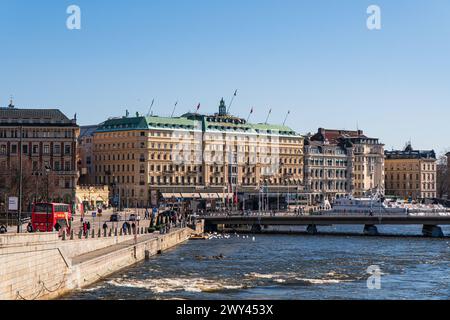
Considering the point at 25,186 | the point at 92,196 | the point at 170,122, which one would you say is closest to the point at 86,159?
the point at 170,122

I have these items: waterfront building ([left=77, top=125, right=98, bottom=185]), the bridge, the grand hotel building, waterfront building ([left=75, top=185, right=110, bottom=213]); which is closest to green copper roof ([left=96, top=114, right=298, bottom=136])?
the grand hotel building

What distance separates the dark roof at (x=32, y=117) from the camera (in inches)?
5999

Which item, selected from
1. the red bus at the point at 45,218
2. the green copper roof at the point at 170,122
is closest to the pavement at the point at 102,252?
the red bus at the point at 45,218

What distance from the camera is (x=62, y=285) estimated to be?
1881 inches

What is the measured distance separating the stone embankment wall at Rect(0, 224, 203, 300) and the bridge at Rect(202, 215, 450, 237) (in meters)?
53.6

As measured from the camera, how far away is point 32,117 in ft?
505

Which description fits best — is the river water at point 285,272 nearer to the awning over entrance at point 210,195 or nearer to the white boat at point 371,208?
the white boat at point 371,208

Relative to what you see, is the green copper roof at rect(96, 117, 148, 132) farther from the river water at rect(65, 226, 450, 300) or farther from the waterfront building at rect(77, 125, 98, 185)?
the river water at rect(65, 226, 450, 300)

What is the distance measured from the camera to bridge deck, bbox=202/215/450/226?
379 feet

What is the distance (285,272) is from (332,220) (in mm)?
54565
